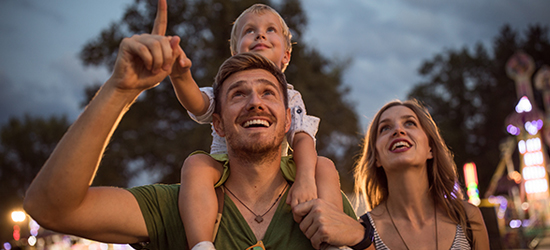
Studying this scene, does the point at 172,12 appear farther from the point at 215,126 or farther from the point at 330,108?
the point at 215,126

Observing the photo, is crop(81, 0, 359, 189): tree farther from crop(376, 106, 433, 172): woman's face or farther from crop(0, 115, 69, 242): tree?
crop(0, 115, 69, 242): tree

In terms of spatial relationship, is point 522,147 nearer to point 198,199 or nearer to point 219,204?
point 219,204

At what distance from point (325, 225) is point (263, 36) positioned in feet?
6.04

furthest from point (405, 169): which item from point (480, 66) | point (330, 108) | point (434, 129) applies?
point (480, 66)

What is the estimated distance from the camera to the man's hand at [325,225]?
81.9 inches

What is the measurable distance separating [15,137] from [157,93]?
2841 centimetres

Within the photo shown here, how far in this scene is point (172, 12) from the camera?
1755 centimetres

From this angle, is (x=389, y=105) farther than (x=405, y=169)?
Yes

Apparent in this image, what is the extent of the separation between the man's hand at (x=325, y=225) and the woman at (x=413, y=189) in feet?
3.50

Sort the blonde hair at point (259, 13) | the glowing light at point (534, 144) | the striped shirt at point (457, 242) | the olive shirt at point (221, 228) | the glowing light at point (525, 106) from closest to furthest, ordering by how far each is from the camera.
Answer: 1. the olive shirt at point (221, 228)
2. the striped shirt at point (457, 242)
3. the blonde hair at point (259, 13)
4. the glowing light at point (534, 144)
5. the glowing light at point (525, 106)

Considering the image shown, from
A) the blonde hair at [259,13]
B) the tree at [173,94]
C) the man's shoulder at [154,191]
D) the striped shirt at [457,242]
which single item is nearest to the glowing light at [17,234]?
the tree at [173,94]

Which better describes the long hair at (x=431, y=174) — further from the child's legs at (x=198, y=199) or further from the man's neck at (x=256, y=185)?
the child's legs at (x=198, y=199)

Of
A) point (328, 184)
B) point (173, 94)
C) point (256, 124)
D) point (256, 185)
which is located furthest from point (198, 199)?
point (173, 94)

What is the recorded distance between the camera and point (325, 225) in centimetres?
207
